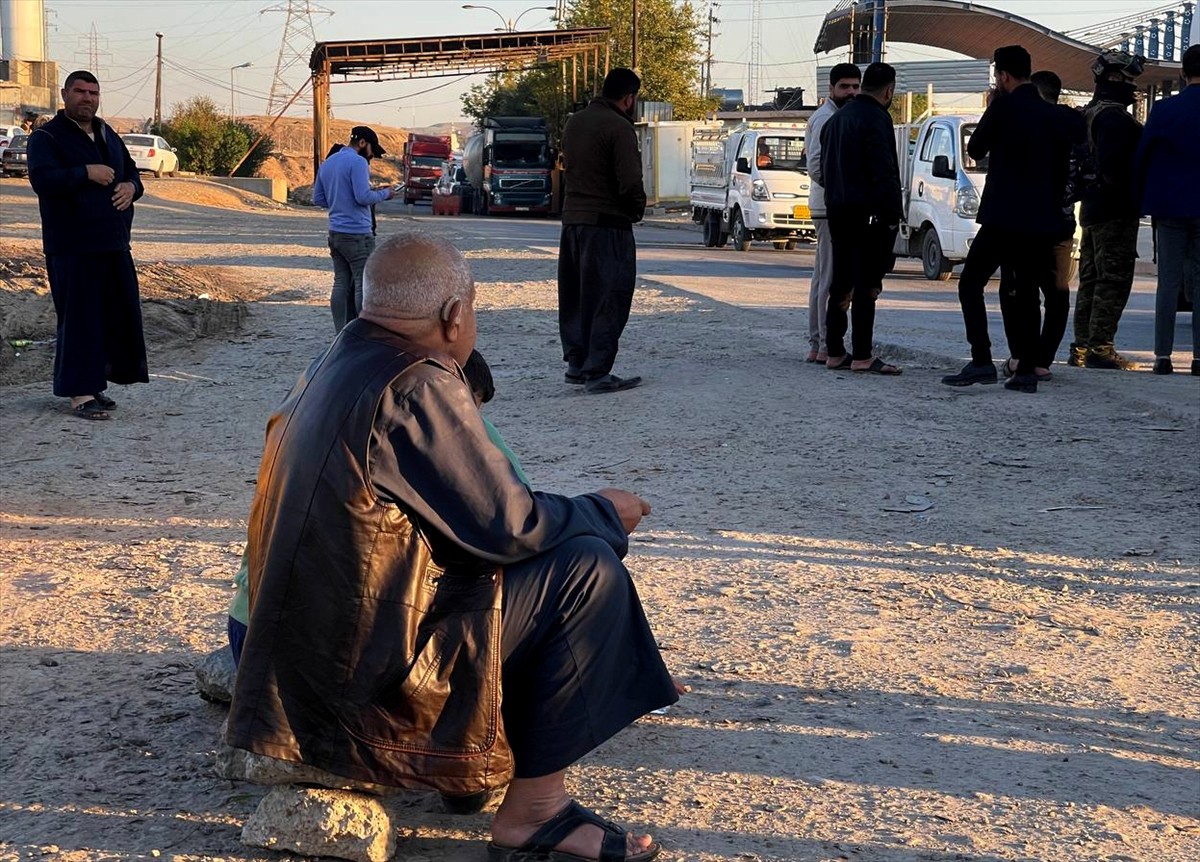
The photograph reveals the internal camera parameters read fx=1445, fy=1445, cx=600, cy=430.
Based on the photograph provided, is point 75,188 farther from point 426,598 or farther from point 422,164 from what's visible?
point 422,164

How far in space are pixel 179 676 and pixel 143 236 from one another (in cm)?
2566

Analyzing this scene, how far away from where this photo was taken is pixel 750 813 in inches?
130

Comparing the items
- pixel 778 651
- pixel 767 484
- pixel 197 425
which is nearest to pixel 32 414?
pixel 197 425

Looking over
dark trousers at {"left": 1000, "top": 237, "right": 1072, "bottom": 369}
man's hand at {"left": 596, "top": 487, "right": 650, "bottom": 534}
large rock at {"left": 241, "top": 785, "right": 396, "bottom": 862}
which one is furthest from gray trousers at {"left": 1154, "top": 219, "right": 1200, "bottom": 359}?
large rock at {"left": 241, "top": 785, "right": 396, "bottom": 862}

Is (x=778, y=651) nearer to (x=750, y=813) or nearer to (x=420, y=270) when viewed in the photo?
(x=750, y=813)

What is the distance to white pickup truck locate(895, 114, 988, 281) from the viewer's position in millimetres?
17359

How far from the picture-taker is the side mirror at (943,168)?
16.6m

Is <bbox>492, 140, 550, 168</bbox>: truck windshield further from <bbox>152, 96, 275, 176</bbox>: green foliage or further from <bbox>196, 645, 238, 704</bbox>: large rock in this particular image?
<bbox>196, 645, 238, 704</bbox>: large rock

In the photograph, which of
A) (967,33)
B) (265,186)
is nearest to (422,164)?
(265,186)

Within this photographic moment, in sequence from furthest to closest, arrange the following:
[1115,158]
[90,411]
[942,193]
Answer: [942,193], [1115,158], [90,411]

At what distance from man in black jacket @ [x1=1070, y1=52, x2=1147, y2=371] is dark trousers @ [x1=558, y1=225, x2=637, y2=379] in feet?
9.87

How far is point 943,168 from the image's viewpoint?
16750 millimetres

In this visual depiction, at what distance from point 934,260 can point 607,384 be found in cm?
1117

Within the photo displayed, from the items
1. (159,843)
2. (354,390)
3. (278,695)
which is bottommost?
(159,843)
